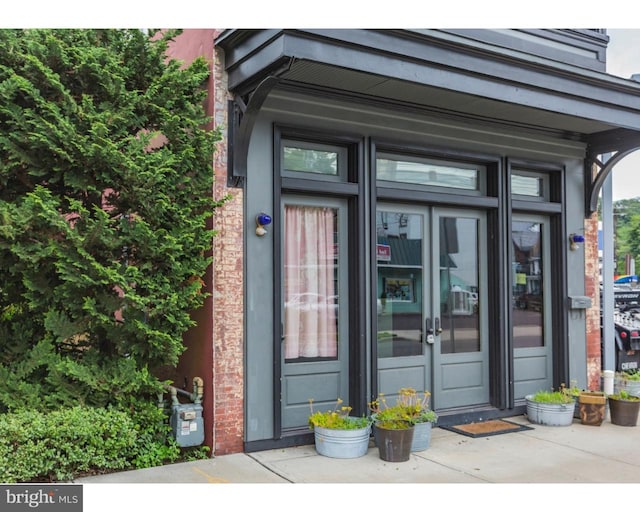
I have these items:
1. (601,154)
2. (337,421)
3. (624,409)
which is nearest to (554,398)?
(624,409)

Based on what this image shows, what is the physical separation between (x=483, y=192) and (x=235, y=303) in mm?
3269

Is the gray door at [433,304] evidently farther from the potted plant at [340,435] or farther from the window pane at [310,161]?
the potted plant at [340,435]

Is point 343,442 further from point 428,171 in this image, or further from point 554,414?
point 428,171

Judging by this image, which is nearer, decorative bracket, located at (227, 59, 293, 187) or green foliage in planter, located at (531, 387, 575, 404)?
decorative bracket, located at (227, 59, 293, 187)

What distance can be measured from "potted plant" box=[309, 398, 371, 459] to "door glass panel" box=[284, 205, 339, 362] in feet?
2.23

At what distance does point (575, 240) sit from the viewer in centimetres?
756

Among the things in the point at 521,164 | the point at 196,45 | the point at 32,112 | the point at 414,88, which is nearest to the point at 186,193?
the point at 32,112

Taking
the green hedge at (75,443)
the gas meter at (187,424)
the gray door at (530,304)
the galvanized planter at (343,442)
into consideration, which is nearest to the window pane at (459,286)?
the gray door at (530,304)

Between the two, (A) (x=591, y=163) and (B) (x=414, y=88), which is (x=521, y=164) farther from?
(B) (x=414, y=88)

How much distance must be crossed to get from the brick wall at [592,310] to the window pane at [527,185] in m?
0.77

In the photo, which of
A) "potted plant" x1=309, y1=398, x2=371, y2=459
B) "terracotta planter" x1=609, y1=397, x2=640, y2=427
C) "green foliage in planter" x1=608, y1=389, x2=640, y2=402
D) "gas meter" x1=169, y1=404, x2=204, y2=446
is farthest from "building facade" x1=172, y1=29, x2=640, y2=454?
"terracotta planter" x1=609, y1=397, x2=640, y2=427

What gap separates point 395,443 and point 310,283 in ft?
5.64

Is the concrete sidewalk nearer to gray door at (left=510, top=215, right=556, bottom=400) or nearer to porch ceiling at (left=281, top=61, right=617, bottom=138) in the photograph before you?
gray door at (left=510, top=215, right=556, bottom=400)

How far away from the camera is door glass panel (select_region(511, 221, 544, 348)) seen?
7.36 metres
